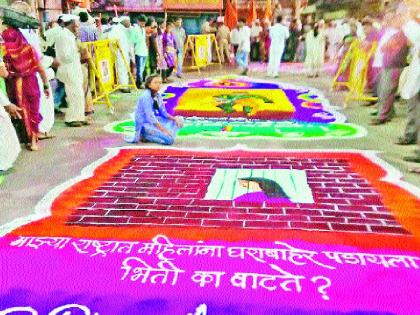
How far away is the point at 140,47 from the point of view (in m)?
9.96

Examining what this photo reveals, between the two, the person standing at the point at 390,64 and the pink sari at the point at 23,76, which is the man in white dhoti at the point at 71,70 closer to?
the pink sari at the point at 23,76

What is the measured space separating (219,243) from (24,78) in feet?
10.8

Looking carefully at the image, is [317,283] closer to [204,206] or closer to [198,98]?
[204,206]

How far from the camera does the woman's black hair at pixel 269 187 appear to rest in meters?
3.92

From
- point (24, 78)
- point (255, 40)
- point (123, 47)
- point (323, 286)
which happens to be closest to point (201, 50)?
point (255, 40)

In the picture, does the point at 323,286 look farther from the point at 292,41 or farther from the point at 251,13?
the point at 251,13

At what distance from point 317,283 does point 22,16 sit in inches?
160

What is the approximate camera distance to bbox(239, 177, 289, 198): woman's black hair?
12.9ft

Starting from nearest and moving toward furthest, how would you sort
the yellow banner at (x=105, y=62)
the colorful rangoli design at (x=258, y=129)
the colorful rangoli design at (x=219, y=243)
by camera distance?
the colorful rangoli design at (x=219, y=243) < the colorful rangoli design at (x=258, y=129) < the yellow banner at (x=105, y=62)

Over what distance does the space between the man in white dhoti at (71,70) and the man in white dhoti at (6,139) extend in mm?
A: 1746

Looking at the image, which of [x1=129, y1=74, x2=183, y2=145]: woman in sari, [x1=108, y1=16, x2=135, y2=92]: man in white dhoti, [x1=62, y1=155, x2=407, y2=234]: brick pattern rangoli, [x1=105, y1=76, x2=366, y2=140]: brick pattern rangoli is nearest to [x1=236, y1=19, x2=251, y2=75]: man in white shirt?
[x1=105, y1=76, x2=366, y2=140]: brick pattern rangoli

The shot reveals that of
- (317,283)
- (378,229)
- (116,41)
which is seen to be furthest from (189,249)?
(116,41)

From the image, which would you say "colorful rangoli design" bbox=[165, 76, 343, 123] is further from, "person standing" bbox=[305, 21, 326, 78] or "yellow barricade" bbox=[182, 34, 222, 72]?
"yellow barricade" bbox=[182, 34, 222, 72]

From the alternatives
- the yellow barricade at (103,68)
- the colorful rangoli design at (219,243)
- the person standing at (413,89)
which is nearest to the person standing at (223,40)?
the yellow barricade at (103,68)
